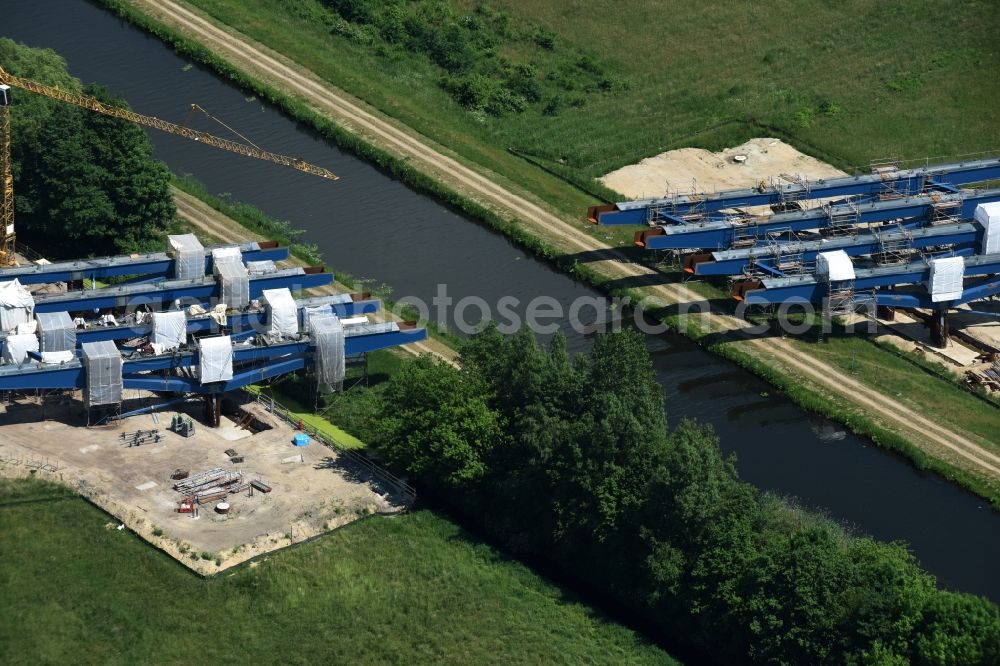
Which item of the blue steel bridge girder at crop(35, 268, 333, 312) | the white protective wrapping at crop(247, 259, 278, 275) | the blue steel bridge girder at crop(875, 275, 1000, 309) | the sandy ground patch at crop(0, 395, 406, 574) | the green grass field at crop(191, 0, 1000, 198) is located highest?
the green grass field at crop(191, 0, 1000, 198)

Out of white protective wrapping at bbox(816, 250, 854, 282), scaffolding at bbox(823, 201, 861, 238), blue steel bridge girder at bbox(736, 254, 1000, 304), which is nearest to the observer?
blue steel bridge girder at bbox(736, 254, 1000, 304)

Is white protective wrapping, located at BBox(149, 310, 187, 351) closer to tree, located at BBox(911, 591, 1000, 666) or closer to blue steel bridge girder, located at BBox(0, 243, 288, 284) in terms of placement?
blue steel bridge girder, located at BBox(0, 243, 288, 284)

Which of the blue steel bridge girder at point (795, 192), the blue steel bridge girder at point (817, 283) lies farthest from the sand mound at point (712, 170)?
the blue steel bridge girder at point (817, 283)

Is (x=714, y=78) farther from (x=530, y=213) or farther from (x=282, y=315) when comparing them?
(x=282, y=315)

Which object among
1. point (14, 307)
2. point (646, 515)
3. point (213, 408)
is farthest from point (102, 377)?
point (646, 515)

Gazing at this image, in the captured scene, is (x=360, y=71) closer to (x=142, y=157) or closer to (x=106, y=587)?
(x=142, y=157)

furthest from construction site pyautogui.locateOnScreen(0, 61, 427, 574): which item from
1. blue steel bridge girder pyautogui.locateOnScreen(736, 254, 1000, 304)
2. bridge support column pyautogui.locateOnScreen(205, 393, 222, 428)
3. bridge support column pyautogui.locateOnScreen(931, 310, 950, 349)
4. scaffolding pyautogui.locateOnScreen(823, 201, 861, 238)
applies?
bridge support column pyautogui.locateOnScreen(931, 310, 950, 349)

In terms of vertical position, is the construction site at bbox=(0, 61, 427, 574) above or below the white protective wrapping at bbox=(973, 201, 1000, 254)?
below

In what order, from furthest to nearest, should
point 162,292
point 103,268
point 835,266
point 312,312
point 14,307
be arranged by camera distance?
point 835,266 → point 103,268 → point 162,292 → point 312,312 → point 14,307
